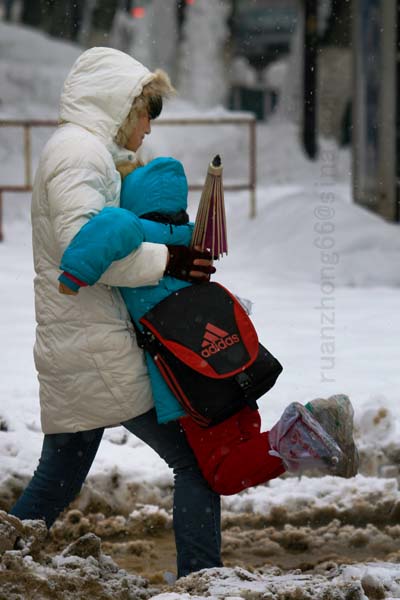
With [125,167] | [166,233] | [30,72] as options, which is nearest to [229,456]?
[166,233]

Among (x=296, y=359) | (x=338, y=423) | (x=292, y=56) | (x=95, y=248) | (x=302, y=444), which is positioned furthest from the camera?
(x=292, y=56)

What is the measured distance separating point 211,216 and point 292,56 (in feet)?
75.0

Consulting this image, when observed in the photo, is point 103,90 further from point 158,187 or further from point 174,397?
point 174,397

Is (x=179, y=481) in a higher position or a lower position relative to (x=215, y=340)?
lower

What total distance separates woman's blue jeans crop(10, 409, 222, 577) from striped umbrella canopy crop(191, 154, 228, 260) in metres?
0.52

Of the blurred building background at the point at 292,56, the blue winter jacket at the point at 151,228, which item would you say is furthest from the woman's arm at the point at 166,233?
the blurred building background at the point at 292,56

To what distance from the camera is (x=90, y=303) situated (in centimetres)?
353

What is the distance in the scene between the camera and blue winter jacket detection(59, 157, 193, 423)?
11.1 ft

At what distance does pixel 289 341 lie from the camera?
23.8 feet

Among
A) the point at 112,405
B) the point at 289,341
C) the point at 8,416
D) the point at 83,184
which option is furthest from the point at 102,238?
the point at 289,341

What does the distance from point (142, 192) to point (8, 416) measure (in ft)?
7.04

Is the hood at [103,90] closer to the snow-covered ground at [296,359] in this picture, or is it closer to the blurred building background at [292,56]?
the snow-covered ground at [296,359]

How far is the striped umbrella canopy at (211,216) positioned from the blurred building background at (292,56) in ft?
27.8

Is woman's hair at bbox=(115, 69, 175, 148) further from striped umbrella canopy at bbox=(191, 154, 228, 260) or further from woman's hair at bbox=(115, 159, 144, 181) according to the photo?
striped umbrella canopy at bbox=(191, 154, 228, 260)
